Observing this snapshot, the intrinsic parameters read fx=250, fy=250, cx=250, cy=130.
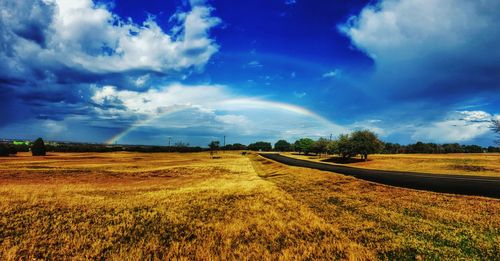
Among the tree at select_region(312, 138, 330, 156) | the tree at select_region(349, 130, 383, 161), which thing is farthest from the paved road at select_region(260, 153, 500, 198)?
the tree at select_region(312, 138, 330, 156)

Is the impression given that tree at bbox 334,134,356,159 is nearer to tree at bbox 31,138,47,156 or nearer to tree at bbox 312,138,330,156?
tree at bbox 312,138,330,156

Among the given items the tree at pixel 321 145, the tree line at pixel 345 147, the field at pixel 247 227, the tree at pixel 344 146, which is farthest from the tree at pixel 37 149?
the tree at pixel 321 145

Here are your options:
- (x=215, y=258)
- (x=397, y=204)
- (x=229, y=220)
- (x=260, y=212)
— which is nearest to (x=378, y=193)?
(x=397, y=204)

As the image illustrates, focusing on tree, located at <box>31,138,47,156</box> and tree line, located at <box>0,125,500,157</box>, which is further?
tree, located at <box>31,138,47,156</box>

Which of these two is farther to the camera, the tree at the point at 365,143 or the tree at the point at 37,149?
the tree at the point at 37,149

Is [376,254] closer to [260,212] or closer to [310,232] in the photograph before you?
[310,232]

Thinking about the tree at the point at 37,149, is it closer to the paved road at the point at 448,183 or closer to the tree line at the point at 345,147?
the tree line at the point at 345,147

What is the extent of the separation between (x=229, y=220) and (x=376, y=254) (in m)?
6.52

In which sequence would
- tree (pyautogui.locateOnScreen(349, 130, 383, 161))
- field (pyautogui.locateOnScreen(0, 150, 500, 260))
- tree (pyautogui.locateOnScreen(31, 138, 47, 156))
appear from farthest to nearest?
tree (pyautogui.locateOnScreen(31, 138, 47, 156)) → tree (pyautogui.locateOnScreen(349, 130, 383, 161)) → field (pyautogui.locateOnScreen(0, 150, 500, 260))

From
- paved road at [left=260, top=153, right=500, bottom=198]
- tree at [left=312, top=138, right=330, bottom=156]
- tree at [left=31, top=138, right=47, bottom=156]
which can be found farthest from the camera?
tree at [left=312, top=138, right=330, bottom=156]

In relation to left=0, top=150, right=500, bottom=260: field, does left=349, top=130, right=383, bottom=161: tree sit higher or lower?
higher

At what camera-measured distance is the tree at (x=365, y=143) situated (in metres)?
68.7

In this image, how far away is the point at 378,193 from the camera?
18.7 metres

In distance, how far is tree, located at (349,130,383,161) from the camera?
6869 cm
